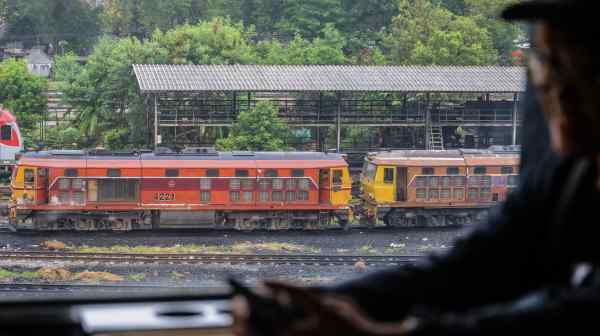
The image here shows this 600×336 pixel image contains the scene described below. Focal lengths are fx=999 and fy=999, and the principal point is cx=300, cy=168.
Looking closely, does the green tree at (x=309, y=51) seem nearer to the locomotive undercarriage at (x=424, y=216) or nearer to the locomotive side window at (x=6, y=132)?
the locomotive side window at (x=6, y=132)

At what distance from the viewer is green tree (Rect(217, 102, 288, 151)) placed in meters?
10.7

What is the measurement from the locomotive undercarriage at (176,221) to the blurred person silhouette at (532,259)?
841 centimetres

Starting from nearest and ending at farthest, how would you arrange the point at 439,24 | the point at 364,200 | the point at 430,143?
the point at 364,200 → the point at 430,143 → the point at 439,24

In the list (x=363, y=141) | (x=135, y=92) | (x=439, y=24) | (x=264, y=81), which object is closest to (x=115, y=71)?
(x=135, y=92)

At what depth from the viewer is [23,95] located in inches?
476

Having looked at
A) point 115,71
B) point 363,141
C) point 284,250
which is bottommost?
point 284,250

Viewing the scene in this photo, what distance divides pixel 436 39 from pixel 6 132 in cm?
540

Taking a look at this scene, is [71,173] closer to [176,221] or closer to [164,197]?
[164,197]

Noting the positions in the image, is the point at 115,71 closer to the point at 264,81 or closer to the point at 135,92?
the point at 135,92

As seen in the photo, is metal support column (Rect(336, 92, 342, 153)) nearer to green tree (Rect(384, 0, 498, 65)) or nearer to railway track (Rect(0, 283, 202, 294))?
green tree (Rect(384, 0, 498, 65))

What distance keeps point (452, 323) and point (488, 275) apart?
0.25 meters

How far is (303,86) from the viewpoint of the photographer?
10.4 m

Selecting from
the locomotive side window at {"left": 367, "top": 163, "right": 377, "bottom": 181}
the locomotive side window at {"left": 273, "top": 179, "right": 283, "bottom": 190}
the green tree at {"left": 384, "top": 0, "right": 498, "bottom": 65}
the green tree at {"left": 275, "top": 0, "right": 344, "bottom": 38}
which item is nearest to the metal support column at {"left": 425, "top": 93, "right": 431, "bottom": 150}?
the green tree at {"left": 384, "top": 0, "right": 498, "bottom": 65}

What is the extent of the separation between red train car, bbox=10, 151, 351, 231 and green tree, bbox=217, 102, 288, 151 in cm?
134
